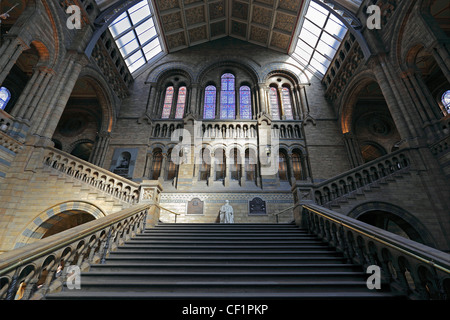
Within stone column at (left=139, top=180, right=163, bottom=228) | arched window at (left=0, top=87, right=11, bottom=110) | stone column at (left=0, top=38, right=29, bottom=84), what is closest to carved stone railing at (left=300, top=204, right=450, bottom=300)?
stone column at (left=139, top=180, right=163, bottom=228)

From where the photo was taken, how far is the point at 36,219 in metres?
7.16

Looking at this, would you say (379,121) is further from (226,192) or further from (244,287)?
(244,287)

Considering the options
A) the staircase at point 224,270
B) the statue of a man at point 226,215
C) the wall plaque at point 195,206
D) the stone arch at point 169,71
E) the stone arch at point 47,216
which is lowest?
the staircase at point 224,270

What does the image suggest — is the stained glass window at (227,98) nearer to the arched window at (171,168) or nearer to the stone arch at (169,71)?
the stone arch at (169,71)

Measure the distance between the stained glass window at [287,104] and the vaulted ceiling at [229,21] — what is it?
12.2 ft

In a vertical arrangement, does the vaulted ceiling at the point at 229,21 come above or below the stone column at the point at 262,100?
above

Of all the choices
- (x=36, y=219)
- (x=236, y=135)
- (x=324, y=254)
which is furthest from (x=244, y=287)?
(x=236, y=135)

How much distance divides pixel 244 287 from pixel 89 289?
2203 mm

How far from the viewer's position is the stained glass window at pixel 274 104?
15354 mm

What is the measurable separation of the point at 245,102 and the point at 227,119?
→ 2.61 meters

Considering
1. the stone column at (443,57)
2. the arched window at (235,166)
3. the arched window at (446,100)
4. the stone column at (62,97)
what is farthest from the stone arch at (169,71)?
the arched window at (446,100)

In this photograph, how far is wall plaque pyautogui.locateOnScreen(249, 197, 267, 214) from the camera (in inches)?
447

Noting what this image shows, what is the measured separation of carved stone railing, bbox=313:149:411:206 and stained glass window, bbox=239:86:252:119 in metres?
8.57

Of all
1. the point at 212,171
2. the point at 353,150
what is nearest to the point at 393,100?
the point at 353,150
